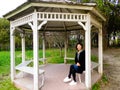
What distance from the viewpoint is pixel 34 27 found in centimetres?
686

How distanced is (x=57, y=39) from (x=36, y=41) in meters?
7.66

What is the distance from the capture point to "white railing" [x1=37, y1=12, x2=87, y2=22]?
6934 millimetres

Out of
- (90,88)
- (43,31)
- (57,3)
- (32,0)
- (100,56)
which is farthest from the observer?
(43,31)

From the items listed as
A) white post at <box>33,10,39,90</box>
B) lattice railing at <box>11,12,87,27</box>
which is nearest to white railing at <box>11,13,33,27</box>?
lattice railing at <box>11,12,87,27</box>

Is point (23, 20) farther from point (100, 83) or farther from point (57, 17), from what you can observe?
point (100, 83)

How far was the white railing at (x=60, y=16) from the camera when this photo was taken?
693cm

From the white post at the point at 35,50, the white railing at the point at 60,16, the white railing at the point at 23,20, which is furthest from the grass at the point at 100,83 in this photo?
the white railing at the point at 23,20

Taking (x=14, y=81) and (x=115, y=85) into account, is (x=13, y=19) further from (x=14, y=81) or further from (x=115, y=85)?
(x=115, y=85)

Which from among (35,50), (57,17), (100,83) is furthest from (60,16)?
(100,83)

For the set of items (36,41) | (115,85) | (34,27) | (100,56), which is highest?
(34,27)

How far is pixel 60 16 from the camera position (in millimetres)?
7242

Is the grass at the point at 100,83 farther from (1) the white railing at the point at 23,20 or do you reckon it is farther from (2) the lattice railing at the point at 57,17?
(1) the white railing at the point at 23,20

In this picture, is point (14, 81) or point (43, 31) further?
point (43, 31)

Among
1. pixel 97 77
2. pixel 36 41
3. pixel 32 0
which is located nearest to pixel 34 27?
pixel 36 41
